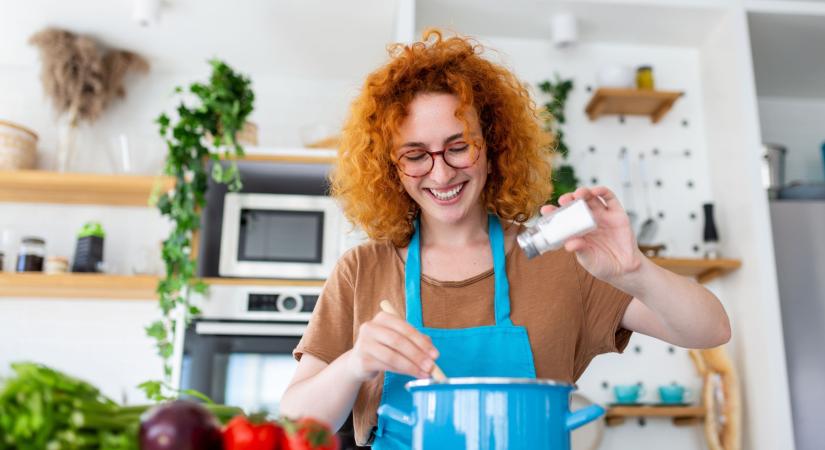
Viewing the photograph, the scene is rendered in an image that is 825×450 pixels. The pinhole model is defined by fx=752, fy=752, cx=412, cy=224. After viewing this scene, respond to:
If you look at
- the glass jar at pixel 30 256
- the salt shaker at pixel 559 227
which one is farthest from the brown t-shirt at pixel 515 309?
the glass jar at pixel 30 256

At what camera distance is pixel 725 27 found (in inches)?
113

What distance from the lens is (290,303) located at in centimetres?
237

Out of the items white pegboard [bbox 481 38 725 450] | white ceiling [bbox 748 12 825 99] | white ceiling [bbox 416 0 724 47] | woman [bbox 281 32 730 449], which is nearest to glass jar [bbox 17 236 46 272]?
white ceiling [bbox 416 0 724 47]

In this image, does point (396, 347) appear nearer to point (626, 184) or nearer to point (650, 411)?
point (650, 411)

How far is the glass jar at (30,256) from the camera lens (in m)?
2.57

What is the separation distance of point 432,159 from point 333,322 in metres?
0.31

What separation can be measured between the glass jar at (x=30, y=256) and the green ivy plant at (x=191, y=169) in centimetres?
52

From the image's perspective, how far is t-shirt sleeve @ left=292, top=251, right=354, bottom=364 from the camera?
120 cm

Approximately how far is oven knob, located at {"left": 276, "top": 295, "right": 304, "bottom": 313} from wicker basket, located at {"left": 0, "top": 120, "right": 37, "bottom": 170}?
3.60 feet

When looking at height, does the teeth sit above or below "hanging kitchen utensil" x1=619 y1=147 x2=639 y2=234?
below

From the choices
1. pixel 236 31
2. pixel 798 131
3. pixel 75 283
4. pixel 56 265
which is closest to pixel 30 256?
pixel 56 265

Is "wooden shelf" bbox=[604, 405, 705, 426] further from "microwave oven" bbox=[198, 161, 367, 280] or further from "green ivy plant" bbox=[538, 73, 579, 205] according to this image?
"microwave oven" bbox=[198, 161, 367, 280]

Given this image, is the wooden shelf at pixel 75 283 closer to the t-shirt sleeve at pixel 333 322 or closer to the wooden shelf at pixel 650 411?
the t-shirt sleeve at pixel 333 322

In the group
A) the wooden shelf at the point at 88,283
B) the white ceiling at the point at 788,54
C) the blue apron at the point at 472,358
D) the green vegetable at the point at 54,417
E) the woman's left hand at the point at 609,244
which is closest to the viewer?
the green vegetable at the point at 54,417
